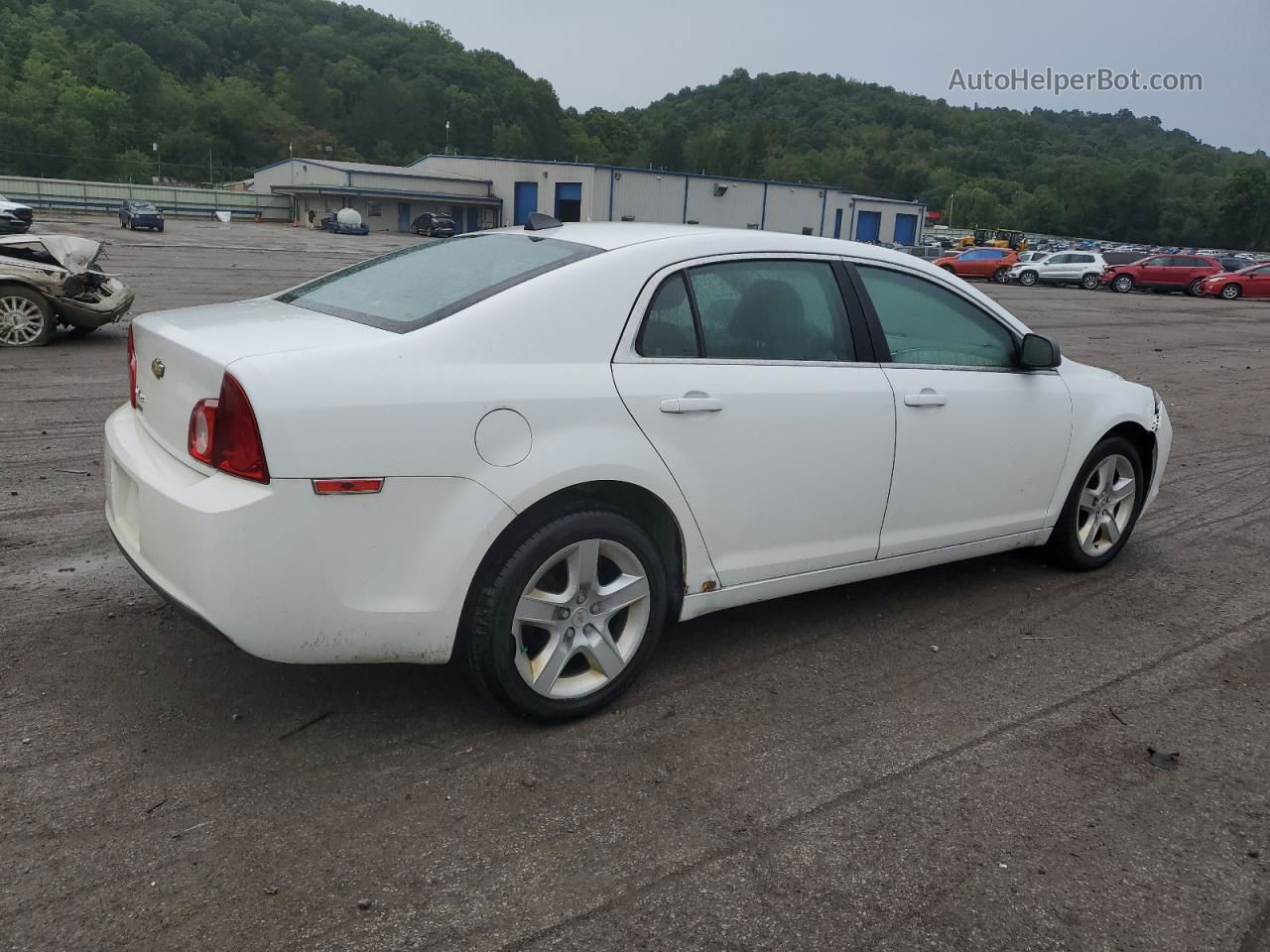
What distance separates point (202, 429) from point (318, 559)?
20.6 inches

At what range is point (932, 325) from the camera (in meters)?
4.33

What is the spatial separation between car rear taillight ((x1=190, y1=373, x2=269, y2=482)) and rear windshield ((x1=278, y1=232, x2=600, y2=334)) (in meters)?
0.56

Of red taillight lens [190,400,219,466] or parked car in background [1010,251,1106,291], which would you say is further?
parked car in background [1010,251,1106,291]

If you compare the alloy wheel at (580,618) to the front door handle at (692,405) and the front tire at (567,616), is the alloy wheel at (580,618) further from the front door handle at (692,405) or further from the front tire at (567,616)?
the front door handle at (692,405)

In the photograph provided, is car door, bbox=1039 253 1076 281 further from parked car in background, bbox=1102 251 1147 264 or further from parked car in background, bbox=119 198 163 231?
parked car in background, bbox=119 198 163 231

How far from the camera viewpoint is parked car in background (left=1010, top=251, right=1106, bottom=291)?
1580 inches

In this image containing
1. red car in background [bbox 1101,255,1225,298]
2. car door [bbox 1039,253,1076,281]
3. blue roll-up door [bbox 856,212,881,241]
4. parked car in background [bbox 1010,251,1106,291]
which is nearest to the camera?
red car in background [bbox 1101,255,1225,298]

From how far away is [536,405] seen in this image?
3.12m

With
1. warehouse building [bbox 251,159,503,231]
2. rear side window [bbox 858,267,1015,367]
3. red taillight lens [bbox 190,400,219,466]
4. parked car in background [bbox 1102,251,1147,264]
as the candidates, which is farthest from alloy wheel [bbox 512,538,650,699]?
warehouse building [bbox 251,159,503,231]

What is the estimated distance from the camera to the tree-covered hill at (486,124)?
4380 inches

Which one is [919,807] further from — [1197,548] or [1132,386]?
[1197,548]

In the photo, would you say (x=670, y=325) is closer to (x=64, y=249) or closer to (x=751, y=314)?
(x=751, y=314)

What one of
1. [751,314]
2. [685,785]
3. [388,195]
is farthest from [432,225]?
[685,785]

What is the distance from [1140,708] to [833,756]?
128 centimetres
